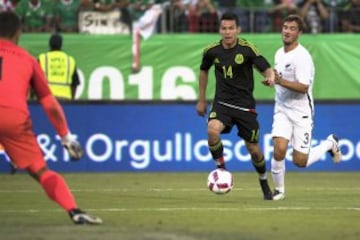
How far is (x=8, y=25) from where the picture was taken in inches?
410

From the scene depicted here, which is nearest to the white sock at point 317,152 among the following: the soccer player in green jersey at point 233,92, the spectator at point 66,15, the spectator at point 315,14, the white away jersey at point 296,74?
the white away jersey at point 296,74

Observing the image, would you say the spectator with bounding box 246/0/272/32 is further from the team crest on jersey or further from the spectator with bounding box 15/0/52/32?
the team crest on jersey

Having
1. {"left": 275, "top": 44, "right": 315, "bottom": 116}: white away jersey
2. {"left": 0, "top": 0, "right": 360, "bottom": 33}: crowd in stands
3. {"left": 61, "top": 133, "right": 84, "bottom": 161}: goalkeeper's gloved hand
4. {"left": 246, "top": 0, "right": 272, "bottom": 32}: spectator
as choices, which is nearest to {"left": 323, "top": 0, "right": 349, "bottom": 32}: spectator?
{"left": 0, "top": 0, "right": 360, "bottom": 33}: crowd in stands

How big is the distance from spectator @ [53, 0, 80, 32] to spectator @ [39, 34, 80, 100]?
6.97 ft

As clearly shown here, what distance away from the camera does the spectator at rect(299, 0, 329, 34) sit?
2366cm

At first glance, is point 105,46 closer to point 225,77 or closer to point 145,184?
point 145,184

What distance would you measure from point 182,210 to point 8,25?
3.57m

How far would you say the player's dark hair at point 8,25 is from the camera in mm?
10414

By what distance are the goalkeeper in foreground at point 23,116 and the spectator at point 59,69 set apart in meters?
10.5

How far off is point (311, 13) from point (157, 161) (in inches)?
206

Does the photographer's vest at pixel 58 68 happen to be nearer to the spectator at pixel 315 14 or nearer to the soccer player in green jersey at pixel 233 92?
the spectator at pixel 315 14

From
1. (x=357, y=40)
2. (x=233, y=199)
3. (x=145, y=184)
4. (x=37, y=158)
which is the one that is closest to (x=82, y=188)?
(x=145, y=184)

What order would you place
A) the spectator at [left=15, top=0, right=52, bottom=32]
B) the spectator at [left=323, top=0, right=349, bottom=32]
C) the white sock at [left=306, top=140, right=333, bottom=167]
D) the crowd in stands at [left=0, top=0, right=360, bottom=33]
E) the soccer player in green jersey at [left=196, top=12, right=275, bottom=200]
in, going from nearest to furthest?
the soccer player in green jersey at [left=196, top=12, right=275, bottom=200]
the white sock at [left=306, top=140, right=333, bottom=167]
the spectator at [left=15, top=0, right=52, bottom=32]
the crowd in stands at [left=0, top=0, right=360, bottom=33]
the spectator at [left=323, top=0, right=349, bottom=32]

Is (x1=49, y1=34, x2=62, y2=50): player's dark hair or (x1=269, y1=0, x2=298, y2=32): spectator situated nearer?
(x1=49, y1=34, x2=62, y2=50): player's dark hair
